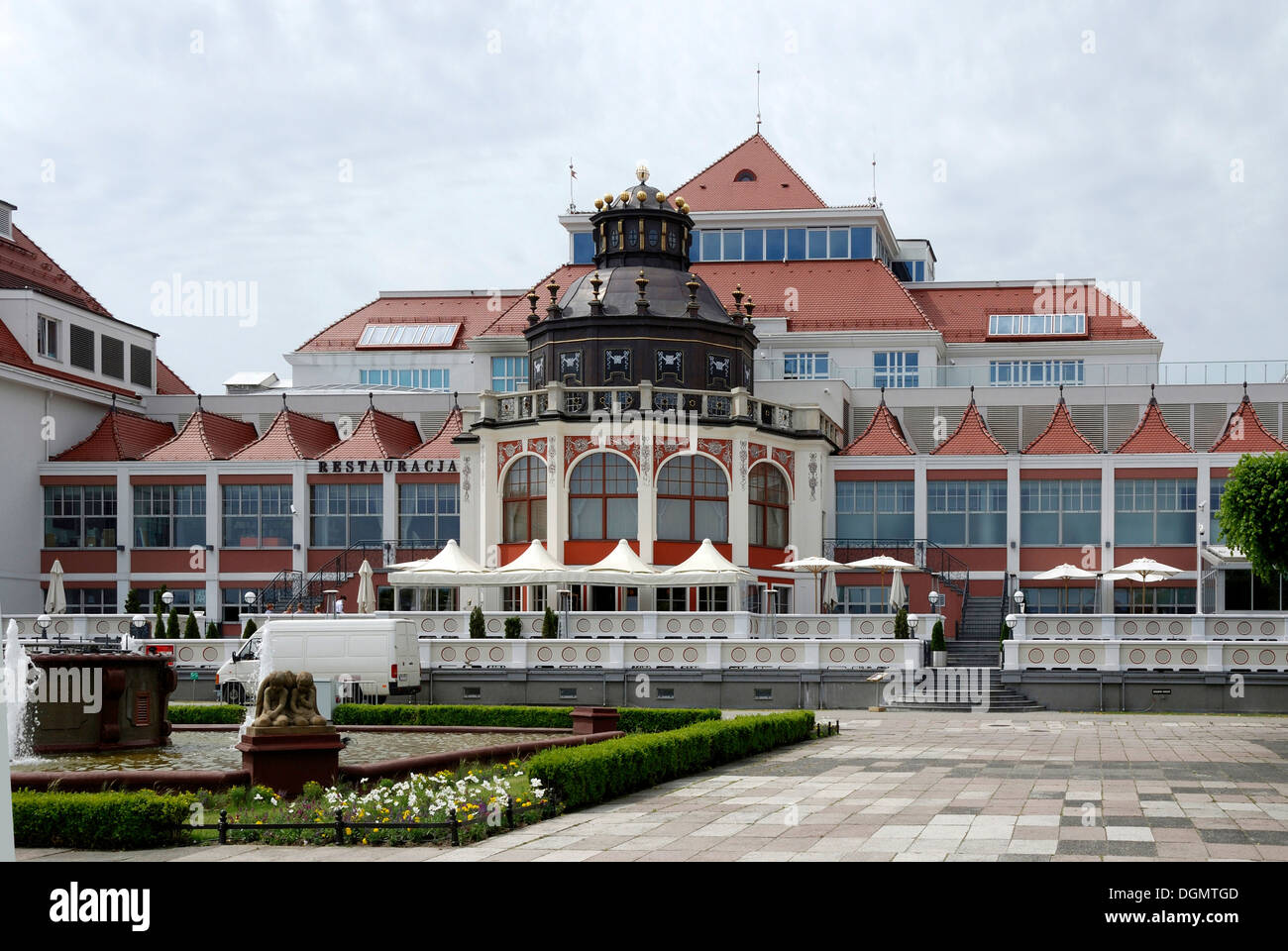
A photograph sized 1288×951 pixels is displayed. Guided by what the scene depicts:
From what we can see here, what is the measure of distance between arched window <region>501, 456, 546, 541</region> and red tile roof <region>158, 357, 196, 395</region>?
26365mm

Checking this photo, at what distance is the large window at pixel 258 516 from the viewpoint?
62.3 meters

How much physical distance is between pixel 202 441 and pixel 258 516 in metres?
4.18

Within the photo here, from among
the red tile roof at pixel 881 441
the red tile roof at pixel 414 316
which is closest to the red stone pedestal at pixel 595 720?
the red tile roof at pixel 881 441

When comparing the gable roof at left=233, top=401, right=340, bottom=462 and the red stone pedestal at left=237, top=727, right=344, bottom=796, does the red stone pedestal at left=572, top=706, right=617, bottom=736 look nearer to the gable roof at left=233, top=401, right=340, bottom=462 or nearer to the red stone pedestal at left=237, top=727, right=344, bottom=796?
the red stone pedestal at left=237, top=727, right=344, bottom=796

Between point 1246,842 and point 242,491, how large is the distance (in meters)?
51.7

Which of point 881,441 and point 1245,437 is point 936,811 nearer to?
point 881,441

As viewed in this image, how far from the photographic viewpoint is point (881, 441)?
61.2m

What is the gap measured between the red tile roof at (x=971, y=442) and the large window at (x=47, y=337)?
35663 millimetres

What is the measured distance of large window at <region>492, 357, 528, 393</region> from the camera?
228 ft

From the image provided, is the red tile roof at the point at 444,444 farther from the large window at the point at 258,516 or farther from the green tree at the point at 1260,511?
the green tree at the point at 1260,511

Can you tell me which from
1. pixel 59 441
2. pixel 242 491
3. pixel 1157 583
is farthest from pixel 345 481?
pixel 1157 583

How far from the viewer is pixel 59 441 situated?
6372 cm

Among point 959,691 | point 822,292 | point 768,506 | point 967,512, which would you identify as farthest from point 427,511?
point 959,691
